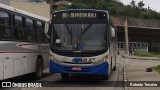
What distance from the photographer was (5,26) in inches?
574

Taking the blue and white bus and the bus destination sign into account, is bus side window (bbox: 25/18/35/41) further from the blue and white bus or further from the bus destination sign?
the bus destination sign

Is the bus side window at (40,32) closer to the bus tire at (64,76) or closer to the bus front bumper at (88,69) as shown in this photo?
the bus tire at (64,76)

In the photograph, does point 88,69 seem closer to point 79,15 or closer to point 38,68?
point 79,15

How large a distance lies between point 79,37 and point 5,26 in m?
3.76

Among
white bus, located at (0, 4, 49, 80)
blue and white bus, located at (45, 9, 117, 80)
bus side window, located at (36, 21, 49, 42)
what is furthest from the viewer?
bus side window, located at (36, 21, 49, 42)

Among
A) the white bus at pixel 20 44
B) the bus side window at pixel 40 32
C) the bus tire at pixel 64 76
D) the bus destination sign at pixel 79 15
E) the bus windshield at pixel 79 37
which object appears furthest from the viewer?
the bus side window at pixel 40 32

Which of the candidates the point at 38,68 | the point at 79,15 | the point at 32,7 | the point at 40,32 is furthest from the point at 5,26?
the point at 32,7

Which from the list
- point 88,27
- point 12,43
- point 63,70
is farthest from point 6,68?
point 88,27

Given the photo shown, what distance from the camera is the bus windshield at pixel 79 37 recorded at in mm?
17048

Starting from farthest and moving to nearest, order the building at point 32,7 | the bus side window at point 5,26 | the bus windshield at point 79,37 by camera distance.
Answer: the building at point 32,7, the bus windshield at point 79,37, the bus side window at point 5,26

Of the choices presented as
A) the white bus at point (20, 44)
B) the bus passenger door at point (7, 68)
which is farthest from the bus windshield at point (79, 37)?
the bus passenger door at point (7, 68)

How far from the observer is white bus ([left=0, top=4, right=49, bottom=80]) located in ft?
47.2

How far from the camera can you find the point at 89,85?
17203 millimetres

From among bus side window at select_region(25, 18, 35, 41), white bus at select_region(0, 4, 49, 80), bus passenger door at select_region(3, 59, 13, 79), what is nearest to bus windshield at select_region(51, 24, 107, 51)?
bus side window at select_region(25, 18, 35, 41)
